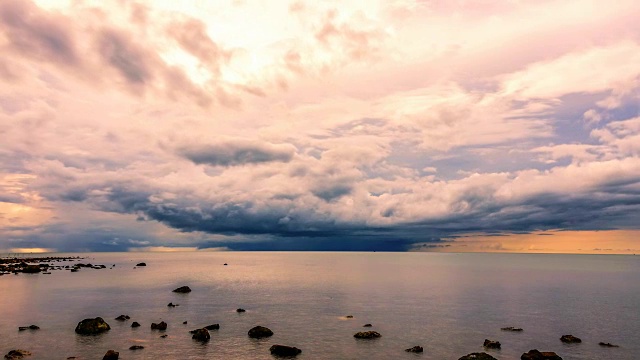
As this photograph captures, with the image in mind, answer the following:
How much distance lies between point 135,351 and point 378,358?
103ft

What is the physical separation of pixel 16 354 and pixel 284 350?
3272 cm

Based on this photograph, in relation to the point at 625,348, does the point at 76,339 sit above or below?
above

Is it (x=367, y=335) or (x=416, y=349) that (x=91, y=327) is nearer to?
(x=367, y=335)

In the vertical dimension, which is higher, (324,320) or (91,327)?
(91,327)

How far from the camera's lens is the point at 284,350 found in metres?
53.4

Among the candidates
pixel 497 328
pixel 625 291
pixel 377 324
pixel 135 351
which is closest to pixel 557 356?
pixel 497 328

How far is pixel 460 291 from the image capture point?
129 meters

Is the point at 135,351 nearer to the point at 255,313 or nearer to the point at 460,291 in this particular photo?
the point at 255,313

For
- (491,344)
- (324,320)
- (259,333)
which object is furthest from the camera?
(324,320)

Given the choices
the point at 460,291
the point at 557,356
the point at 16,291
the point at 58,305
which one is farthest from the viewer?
the point at 460,291

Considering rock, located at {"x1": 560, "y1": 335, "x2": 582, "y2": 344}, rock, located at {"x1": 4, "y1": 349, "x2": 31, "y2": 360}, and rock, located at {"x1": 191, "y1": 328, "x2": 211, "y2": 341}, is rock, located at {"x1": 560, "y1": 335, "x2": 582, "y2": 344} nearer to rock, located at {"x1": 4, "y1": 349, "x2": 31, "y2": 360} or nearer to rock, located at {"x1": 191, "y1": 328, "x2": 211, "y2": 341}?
rock, located at {"x1": 191, "y1": 328, "x2": 211, "y2": 341}

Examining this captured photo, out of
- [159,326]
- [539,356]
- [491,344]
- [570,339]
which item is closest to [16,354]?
[159,326]

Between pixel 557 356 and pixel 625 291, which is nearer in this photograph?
pixel 557 356

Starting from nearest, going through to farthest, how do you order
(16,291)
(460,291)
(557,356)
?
(557,356)
(16,291)
(460,291)
